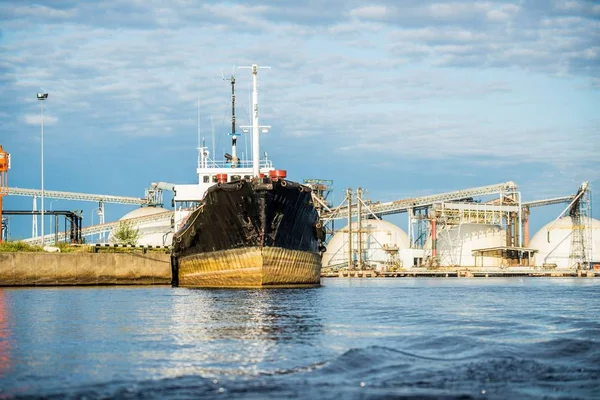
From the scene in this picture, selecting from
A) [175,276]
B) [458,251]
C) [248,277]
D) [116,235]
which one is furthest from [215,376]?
[458,251]

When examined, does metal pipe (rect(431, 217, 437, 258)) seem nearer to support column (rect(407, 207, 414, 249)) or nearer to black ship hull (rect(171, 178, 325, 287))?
support column (rect(407, 207, 414, 249))

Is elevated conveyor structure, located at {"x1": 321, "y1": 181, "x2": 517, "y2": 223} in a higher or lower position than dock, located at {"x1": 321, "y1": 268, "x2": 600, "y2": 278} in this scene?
higher

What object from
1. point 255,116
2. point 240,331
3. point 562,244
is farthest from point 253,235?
point 562,244

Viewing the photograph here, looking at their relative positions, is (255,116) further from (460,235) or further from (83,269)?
(460,235)

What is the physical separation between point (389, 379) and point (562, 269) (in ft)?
352

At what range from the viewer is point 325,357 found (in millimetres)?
16953

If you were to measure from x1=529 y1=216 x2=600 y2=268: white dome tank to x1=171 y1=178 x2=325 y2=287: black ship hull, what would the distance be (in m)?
76.6

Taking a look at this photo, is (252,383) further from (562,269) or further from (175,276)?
(562,269)

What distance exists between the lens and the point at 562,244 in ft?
394

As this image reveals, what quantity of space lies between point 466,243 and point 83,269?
69560 millimetres

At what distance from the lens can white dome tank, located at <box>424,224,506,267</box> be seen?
116125 millimetres

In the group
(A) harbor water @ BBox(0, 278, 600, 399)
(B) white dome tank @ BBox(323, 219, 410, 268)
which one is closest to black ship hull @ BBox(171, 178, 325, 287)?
(A) harbor water @ BBox(0, 278, 600, 399)

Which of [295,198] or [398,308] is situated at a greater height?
[295,198]

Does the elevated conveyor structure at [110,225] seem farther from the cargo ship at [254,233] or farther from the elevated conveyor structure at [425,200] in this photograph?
the cargo ship at [254,233]
